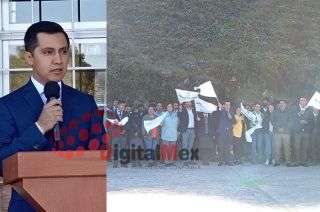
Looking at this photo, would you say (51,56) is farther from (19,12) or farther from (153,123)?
(19,12)

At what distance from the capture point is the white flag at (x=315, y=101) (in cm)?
137

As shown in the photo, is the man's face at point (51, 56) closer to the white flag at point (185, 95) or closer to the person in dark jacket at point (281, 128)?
the white flag at point (185, 95)

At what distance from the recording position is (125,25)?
136cm

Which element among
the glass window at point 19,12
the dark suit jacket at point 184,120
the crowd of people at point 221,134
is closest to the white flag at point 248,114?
the crowd of people at point 221,134

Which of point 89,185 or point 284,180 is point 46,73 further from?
point 284,180

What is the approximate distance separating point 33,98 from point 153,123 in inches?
23.6

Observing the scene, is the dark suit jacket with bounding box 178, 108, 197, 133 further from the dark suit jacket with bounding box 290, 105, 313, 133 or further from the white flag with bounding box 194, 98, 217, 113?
Answer: the dark suit jacket with bounding box 290, 105, 313, 133

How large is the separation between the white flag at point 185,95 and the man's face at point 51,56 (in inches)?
20.7

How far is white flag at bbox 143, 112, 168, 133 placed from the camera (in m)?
1.38

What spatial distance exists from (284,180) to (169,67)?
14.3 inches

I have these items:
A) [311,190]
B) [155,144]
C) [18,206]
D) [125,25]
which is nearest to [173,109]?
[155,144]

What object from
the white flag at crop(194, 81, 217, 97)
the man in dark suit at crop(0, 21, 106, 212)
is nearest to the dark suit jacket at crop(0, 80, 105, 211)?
the man in dark suit at crop(0, 21, 106, 212)

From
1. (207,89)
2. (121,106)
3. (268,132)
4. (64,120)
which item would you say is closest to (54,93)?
(64,120)

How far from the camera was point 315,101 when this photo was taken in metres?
1.38
